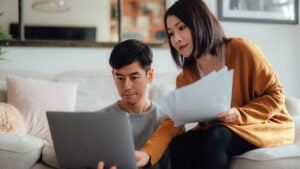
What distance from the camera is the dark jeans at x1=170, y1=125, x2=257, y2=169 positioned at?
1140 mm

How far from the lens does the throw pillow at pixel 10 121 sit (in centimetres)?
153

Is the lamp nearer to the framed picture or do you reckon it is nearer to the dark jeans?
the framed picture

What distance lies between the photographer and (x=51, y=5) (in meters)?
2.39

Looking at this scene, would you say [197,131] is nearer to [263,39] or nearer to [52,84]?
[52,84]

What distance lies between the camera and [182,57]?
4.94ft

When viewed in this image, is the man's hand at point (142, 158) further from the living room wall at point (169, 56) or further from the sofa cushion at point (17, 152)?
the living room wall at point (169, 56)

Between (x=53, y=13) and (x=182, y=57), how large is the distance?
48.1 inches

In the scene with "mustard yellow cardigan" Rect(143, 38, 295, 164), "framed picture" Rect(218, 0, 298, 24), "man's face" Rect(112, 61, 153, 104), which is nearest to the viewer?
"mustard yellow cardigan" Rect(143, 38, 295, 164)

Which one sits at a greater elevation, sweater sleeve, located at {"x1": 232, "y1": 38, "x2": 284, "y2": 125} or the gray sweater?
sweater sleeve, located at {"x1": 232, "y1": 38, "x2": 284, "y2": 125}

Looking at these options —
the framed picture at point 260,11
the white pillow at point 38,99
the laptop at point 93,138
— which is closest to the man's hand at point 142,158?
the laptop at point 93,138

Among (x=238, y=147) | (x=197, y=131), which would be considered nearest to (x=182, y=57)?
(x=197, y=131)

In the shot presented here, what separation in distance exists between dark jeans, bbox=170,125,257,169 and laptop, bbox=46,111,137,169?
0.23 meters

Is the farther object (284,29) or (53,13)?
(284,29)

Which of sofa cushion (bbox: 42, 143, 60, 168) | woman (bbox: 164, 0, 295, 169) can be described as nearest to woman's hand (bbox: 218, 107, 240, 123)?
woman (bbox: 164, 0, 295, 169)
